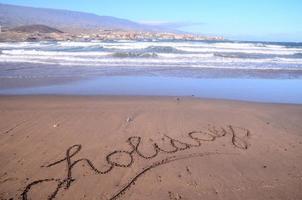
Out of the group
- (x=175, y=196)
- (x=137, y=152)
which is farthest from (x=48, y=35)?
(x=175, y=196)

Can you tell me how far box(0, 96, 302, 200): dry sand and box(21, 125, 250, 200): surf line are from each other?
0.01 metres

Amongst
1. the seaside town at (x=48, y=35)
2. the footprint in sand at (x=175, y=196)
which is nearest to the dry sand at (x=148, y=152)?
the footprint in sand at (x=175, y=196)

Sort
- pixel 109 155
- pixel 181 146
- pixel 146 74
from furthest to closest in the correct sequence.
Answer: pixel 146 74 < pixel 181 146 < pixel 109 155

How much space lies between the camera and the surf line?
4.22 meters

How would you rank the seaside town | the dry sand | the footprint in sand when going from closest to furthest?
the footprint in sand → the dry sand → the seaside town

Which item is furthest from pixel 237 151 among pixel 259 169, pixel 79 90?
pixel 79 90

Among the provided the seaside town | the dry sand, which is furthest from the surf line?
the seaside town

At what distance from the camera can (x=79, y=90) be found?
10.5 metres

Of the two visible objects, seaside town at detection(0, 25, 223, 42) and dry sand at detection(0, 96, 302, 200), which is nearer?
dry sand at detection(0, 96, 302, 200)

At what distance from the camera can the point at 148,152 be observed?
526 centimetres

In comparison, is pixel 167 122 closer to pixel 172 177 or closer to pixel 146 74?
pixel 172 177

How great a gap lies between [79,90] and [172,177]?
6745mm

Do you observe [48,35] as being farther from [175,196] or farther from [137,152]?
[175,196]

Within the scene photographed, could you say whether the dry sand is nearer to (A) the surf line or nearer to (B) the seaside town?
(A) the surf line
